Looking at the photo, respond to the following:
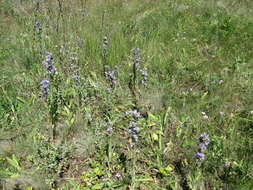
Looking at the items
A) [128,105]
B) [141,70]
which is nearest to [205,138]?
[128,105]

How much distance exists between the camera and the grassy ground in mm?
1931

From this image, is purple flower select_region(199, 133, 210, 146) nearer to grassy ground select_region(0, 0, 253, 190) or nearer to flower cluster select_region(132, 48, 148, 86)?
grassy ground select_region(0, 0, 253, 190)

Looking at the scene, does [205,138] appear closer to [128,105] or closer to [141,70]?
[128,105]

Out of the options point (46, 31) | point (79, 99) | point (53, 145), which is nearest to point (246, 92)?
point (79, 99)

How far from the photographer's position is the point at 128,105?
262cm

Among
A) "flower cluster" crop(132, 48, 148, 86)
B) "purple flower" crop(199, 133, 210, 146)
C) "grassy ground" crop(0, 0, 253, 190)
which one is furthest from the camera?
"flower cluster" crop(132, 48, 148, 86)

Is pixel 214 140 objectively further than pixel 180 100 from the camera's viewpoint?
No

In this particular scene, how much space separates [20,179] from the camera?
6.10ft

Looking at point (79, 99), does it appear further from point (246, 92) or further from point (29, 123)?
point (246, 92)

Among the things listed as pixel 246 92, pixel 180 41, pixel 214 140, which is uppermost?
pixel 180 41

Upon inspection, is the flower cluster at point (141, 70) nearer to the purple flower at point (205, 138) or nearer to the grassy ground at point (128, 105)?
the grassy ground at point (128, 105)

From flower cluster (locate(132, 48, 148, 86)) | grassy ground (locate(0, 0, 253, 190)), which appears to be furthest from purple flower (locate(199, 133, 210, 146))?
flower cluster (locate(132, 48, 148, 86))

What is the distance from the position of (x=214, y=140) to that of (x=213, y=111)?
0.45m

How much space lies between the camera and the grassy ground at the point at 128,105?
1.93m
